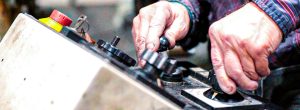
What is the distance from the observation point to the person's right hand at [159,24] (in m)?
0.93

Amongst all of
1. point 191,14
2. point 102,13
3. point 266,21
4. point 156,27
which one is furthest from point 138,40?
point 102,13

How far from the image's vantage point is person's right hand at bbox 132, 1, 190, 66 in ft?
3.06

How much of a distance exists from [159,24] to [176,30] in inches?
2.4

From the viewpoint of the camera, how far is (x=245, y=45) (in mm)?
701

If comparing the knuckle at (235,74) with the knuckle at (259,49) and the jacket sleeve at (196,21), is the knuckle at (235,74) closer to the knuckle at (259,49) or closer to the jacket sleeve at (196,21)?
the knuckle at (259,49)

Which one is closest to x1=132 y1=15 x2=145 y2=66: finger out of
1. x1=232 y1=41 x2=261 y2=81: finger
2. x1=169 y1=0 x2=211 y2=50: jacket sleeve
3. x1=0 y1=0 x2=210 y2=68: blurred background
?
x1=169 y1=0 x2=211 y2=50: jacket sleeve

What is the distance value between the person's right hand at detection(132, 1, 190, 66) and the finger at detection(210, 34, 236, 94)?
0.16 meters

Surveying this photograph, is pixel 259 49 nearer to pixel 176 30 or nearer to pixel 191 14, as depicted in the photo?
pixel 176 30

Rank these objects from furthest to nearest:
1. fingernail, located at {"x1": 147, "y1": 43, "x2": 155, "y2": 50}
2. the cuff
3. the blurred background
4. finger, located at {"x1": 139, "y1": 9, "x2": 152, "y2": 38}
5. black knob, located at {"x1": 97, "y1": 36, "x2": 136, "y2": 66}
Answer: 1. the blurred background
2. the cuff
3. finger, located at {"x1": 139, "y1": 9, "x2": 152, "y2": 38}
4. fingernail, located at {"x1": 147, "y1": 43, "x2": 155, "y2": 50}
5. black knob, located at {"x1": 97, "y1": 36, "x2": 136, "y2": 66}

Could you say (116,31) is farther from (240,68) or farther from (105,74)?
(105,74)

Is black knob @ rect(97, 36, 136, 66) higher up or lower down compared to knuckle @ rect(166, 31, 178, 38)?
lower down

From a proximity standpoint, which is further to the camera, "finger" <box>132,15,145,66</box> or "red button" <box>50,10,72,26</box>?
"finger" <box>132,15,145,66</box>

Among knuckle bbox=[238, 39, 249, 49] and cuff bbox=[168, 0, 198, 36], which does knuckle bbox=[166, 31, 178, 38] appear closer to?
cuff bbox=[168, 0, 198, 36]

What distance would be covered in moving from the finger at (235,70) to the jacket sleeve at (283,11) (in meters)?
0.10
